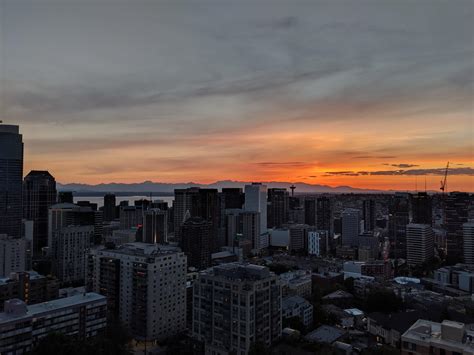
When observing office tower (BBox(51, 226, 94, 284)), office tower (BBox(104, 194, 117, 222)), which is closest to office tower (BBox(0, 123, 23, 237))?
office tower (BBox(51, 226, 94, 284))

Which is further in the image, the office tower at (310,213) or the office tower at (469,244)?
the office tower at (310,213)

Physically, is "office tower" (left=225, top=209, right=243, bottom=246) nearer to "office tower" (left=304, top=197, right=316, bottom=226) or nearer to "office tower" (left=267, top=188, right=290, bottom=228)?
"office tower" (left=304, top=197, right=316, bottom=226)

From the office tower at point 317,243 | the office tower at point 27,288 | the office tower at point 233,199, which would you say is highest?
the office tower at point 233,199

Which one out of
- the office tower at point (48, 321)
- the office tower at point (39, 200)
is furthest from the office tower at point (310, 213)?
the office tower at point (48, 321)

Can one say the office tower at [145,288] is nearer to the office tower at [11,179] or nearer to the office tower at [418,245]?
the office tower at [418,245]

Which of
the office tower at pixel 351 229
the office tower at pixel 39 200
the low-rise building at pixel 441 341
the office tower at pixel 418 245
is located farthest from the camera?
the office tower at pixel 351 229

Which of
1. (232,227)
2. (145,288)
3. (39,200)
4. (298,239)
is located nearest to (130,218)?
(39,200)

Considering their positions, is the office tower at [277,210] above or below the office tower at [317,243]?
above
